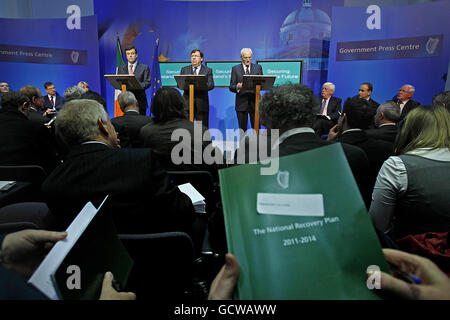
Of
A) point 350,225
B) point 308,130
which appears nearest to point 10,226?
point 350,225

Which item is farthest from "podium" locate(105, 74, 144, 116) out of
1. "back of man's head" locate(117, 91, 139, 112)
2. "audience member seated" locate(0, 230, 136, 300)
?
"audience member seated" locate(0, 230, 136, 300)

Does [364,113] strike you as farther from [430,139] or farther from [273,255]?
[273,255]

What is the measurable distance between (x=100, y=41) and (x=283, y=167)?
8.09m

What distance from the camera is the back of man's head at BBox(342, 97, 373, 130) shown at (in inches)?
87.4

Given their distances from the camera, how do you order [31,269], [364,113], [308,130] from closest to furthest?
[31,269] < [308,130] < [364,113]

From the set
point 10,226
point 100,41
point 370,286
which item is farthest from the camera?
point 100,41

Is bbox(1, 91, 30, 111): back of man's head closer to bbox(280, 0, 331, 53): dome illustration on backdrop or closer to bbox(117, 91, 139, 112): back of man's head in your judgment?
bbox(117, 91, 139, 112): back of man's head

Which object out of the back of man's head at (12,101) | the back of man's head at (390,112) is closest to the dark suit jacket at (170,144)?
the back of man's head at (12,101)

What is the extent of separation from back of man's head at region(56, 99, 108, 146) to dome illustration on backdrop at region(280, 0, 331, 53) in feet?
20.4

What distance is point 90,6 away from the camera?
7.09 metres

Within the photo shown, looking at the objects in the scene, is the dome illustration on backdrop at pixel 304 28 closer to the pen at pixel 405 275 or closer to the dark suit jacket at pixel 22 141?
the dark suit jacket at pixel 22 141

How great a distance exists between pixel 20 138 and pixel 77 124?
1.43m

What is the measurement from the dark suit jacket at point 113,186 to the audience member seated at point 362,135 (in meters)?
1.70

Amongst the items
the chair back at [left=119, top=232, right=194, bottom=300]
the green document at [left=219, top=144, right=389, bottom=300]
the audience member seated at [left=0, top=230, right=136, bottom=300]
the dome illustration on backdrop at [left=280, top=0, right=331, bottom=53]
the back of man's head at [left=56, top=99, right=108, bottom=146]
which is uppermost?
the dome illustration on backdrop at [left=280, top=0, right=331, bottom=53]
